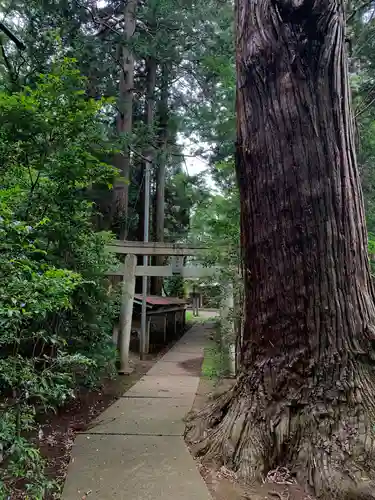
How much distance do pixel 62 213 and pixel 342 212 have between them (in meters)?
2.41

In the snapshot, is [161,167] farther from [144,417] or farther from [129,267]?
[144,417]

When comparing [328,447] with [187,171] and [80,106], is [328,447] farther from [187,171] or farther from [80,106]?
[187,171]

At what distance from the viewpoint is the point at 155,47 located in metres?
7.22

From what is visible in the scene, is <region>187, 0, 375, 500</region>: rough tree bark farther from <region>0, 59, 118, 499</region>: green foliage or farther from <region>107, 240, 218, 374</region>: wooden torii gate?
<region>107, 240, 218, 374</region>: wooden torii gate

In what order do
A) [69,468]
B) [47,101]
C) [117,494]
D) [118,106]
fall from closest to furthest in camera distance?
[117,494]
[69,468]
[47,101]
[118,106]

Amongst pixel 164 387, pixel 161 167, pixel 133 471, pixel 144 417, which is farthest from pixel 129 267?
pixel 161 167

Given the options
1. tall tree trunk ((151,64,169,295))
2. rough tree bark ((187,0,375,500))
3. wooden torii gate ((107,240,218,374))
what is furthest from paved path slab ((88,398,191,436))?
tall tree trunk ((151,64,169,295))

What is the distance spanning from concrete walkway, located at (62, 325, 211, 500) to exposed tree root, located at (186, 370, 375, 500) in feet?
1.08

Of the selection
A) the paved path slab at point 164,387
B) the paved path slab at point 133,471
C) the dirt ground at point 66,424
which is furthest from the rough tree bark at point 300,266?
the paved path slab at point 164,387

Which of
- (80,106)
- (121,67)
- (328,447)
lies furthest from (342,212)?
(121,67)

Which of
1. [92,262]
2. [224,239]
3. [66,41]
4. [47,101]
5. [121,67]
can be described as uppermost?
[121,67]

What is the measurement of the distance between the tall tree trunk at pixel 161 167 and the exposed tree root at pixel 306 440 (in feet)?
24.7

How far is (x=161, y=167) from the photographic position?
12.3m

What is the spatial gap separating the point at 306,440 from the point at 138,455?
1.28 metres
